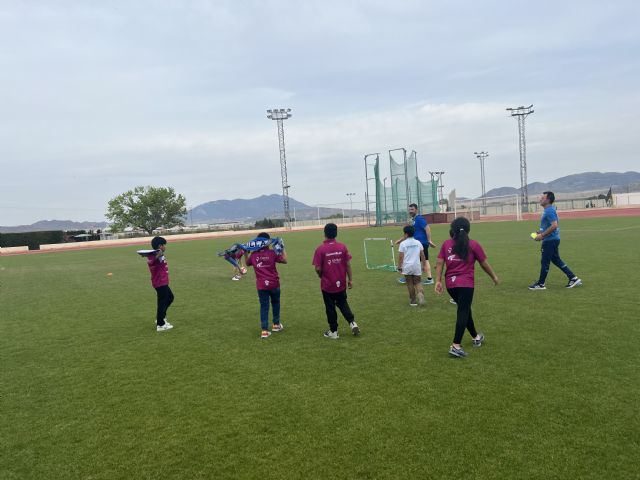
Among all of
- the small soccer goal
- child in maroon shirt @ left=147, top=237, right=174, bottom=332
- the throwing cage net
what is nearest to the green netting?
the throwing cage net

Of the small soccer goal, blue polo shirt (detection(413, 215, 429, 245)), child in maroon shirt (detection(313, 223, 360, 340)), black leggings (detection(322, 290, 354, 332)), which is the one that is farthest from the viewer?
the small soccer goal

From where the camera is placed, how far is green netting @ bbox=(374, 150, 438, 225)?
145 ft

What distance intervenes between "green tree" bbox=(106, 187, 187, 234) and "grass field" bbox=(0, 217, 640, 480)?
264ft

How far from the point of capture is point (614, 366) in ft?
17.7

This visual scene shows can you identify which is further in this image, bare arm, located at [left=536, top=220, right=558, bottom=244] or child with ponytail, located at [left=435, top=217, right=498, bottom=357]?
bare arm, located at [left=536, top=220, right=558, bottom=244]

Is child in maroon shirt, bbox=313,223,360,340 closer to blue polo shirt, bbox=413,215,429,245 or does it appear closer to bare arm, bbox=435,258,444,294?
bare arm, bbox=435,258,444,294

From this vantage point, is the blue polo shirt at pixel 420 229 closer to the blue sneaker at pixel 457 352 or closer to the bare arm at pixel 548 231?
the bare arm at pixel 548 231

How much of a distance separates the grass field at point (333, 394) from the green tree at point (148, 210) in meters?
80.4

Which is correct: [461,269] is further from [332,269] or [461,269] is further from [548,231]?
[548,231]

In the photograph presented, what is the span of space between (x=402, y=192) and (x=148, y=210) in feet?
186

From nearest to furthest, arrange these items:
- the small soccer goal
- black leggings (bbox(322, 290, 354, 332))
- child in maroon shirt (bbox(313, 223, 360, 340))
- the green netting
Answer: child in maroon shirt (bbox(313, 223, 360, 340)) < black leggings (bbox(322, 290, 354, 332)) < the small soccer goal < the green netting

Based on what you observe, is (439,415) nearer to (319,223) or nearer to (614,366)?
(614,366)

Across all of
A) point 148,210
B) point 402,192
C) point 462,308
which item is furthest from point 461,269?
point 148,210

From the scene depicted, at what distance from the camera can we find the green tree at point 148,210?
280ft
